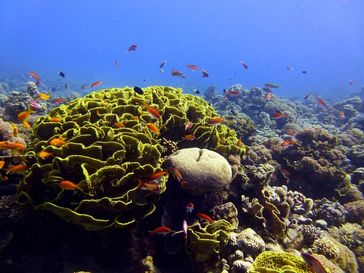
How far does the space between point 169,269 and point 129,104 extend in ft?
12.0

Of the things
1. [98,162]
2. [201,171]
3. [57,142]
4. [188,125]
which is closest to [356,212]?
[188,125]

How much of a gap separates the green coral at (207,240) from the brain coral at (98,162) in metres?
0.90

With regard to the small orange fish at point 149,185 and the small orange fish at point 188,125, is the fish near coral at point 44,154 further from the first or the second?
the small orange fish at point 188,125

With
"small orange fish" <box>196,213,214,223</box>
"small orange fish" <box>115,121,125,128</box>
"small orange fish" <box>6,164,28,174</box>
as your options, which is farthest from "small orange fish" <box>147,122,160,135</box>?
"small orange fish" <box>6,164,28,174</box>

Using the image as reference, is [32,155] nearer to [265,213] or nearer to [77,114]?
[77,114]

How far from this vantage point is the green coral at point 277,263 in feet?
14.7

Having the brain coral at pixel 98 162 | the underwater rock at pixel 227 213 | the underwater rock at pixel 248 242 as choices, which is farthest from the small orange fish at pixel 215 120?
the underwater rock at pixel 248 242

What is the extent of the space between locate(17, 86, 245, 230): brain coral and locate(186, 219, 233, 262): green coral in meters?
0.90

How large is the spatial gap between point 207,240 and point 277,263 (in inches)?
45.8

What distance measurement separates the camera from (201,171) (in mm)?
5480

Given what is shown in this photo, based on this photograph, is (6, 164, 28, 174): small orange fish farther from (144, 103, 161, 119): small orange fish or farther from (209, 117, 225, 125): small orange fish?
(209, 117, 225, 125): small orange fish

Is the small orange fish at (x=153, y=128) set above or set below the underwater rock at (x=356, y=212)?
above

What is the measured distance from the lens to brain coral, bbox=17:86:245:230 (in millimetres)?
→ 4734

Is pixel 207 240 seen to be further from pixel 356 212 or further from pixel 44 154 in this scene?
pixel 356 212
